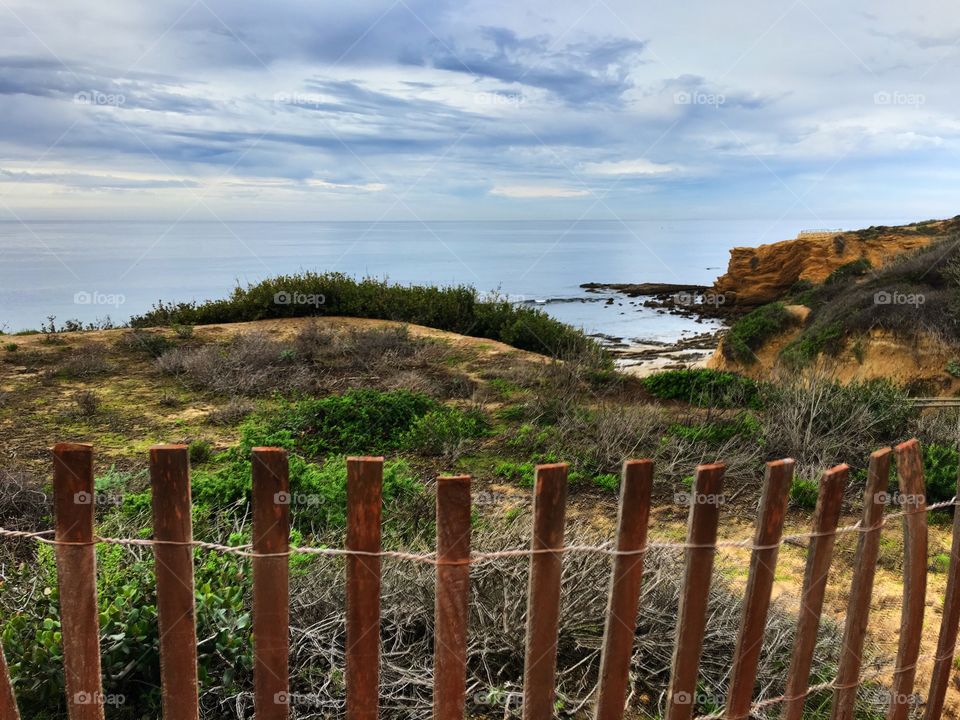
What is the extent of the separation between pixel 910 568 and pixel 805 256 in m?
28.1

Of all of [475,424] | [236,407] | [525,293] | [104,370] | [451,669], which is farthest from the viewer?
[525,293]

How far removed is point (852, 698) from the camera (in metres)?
2.51

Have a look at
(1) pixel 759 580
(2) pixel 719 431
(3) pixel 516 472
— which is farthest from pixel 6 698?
(2) pixel 719 431

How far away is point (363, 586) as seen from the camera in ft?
6.22

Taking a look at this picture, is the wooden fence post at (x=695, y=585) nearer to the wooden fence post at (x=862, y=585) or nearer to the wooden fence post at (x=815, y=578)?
the wooden fence post at (x=815, y=578)

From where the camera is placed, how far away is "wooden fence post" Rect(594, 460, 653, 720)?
1918 mm

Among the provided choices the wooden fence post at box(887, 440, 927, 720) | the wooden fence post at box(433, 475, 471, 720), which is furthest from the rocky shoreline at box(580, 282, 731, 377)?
the wooden fence post at box(433, 475, 471, 720)

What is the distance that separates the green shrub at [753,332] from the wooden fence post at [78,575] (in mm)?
15623

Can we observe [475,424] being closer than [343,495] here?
No

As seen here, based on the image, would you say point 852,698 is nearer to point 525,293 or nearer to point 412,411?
point 412,411

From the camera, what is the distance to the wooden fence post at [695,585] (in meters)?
1.98

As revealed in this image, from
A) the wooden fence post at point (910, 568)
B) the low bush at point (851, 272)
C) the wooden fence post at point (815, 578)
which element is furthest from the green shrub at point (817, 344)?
the wooden fence post at point (815, 578)

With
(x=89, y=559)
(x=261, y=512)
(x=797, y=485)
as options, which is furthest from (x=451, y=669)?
(x=797, y=485)

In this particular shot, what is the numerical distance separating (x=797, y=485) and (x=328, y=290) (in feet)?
33.1
